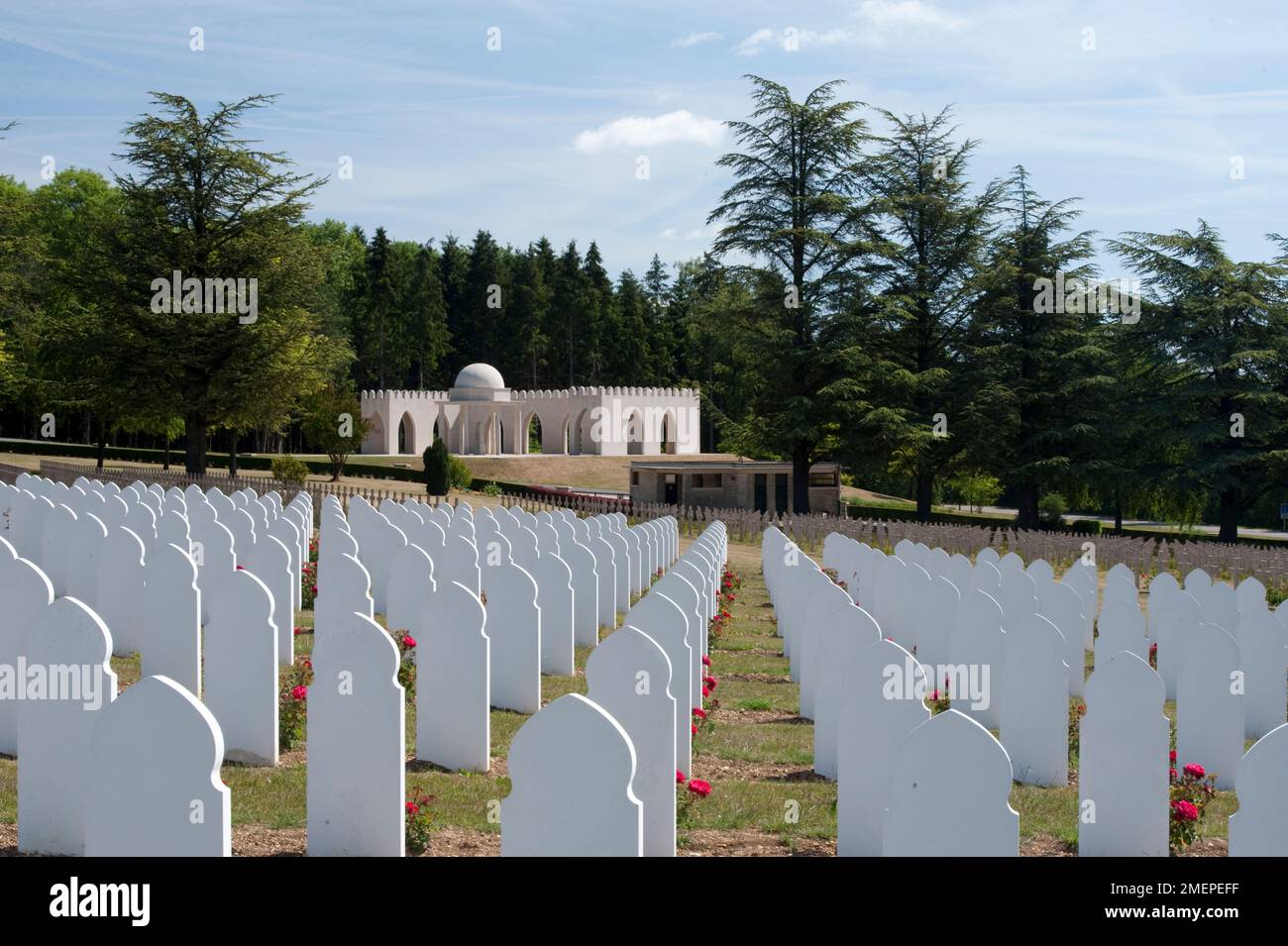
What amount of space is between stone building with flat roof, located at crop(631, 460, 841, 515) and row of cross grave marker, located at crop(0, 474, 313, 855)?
26.0 meters

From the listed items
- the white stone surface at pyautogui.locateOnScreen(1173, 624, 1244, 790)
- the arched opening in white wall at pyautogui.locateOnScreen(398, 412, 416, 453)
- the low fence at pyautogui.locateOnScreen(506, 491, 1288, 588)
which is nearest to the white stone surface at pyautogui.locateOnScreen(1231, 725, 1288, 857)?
the white stone surface at pyautogui.locateOnScreen(1173, 624, 1244, 790)

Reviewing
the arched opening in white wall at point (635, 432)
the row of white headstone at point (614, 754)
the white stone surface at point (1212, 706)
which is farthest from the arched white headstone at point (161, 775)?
the arched opening in white wall at point (635, 432)

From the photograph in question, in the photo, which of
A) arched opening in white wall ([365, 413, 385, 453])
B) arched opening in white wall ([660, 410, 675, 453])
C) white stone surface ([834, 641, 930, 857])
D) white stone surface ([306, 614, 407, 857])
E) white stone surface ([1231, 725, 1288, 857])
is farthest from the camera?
arched opening in white wall ([660, 410, 675, 453])

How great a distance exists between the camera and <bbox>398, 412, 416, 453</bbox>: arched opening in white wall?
6644cm

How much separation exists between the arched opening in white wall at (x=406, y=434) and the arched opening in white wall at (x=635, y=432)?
1229 centimetres

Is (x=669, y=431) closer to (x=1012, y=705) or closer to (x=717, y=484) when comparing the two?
(x=717, y=484)

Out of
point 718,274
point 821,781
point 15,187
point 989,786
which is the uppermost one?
point 15,187

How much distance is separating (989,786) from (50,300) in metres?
59.7

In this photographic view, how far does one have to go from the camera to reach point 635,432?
66562mm

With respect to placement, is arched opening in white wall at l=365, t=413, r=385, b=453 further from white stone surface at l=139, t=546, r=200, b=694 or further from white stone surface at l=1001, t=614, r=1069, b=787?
white stone surface at l=1001, t=614, r=1069, b=787

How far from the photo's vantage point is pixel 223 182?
34656 millimetres

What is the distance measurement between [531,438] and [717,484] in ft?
166
